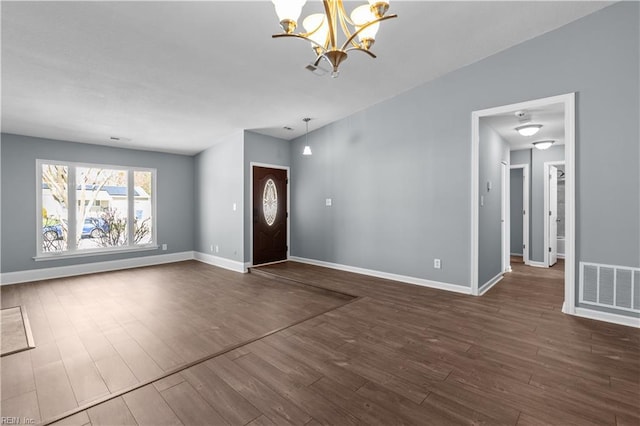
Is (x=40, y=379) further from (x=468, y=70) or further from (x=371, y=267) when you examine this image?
(x=468, y=70)

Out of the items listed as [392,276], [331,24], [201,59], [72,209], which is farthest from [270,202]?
[331,24]

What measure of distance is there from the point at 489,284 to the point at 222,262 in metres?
5.04

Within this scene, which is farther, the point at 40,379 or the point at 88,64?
the point at 88,64

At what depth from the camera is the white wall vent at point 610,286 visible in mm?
2969

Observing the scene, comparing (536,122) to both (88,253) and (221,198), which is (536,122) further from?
(88,253)

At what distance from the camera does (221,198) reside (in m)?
6.21

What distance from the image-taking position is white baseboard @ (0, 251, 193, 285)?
4.96m

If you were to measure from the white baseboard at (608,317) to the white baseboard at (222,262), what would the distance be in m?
5.03

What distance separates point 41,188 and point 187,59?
4.35 meters

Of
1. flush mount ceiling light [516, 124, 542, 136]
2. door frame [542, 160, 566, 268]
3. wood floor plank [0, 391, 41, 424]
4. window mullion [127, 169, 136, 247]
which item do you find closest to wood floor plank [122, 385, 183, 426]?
wood floor plank [0, 391, 41, 424]

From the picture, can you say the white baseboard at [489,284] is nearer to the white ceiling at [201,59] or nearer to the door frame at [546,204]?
the door frame at [546,204]

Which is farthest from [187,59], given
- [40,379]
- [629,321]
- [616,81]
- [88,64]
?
[629,321]

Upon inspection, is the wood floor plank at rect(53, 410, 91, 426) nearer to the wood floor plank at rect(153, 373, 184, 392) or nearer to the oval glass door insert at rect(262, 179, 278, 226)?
the wood floor plank at rect(153, 373, 184, 392)

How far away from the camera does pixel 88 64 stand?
3037 mm
